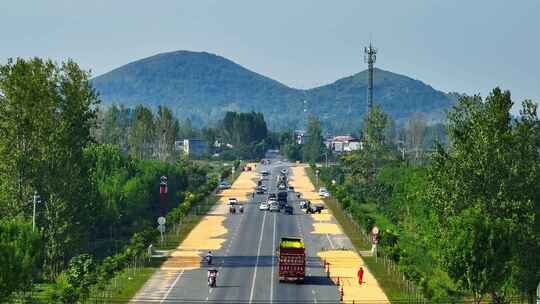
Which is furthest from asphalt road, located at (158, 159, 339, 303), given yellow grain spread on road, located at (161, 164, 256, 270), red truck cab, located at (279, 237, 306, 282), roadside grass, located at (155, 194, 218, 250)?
roadside grass, located at (155, 194, 218, 250)

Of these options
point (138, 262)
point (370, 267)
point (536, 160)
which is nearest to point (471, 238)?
point (536, 160)

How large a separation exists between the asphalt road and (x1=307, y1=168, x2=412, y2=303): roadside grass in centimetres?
402

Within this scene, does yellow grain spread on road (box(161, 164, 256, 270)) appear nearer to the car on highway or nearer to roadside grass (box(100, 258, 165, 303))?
roadside grass (box(100, 258, 165, 303))

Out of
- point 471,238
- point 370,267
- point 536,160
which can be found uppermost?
point 536,160

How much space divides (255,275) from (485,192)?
2836 cm

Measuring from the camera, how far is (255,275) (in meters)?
92.2

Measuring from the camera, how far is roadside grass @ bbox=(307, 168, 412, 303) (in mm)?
81812

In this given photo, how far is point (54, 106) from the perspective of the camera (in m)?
97.8

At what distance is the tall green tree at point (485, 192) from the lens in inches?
2429

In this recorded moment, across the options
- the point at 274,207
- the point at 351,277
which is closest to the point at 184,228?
the point at 274,207

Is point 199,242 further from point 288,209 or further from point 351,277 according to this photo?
point 288,209

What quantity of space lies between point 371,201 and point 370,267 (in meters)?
88.9

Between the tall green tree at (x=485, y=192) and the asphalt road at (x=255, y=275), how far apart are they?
13303 mm

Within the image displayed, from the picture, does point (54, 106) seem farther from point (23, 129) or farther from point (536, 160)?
point (536, 160)
